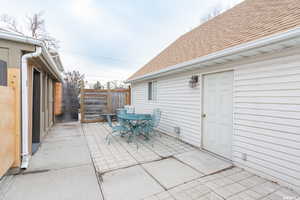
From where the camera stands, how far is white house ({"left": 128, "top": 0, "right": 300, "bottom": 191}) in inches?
89.7

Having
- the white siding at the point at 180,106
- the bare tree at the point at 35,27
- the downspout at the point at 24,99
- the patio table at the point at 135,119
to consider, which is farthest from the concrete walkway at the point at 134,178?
the bare tree at the point at 35,27

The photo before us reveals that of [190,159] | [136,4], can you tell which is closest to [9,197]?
[190,159]

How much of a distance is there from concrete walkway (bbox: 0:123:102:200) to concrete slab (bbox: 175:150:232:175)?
77.0 inches

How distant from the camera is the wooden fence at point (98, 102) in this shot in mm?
7844

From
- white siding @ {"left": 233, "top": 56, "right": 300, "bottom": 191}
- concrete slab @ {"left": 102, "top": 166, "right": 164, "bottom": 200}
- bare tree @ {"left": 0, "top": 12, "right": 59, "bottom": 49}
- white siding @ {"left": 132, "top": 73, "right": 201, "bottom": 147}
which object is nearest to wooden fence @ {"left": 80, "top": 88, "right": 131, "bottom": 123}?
white siding @ {"left": 132, "top": 73, "right": 201, "bottom": 147}

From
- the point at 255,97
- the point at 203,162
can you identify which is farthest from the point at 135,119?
the point at 255,97

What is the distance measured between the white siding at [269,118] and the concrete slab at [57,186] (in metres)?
2.87

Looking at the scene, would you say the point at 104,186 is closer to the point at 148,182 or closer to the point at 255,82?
the point at 148,182

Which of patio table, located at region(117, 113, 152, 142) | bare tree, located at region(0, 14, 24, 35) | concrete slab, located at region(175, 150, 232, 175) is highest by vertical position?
bare tree, located at region(0, 14, 24, 35)

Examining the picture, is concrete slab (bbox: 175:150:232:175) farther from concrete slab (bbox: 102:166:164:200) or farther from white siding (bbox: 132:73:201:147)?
concrete slab (bbox: 102:166:164:200)

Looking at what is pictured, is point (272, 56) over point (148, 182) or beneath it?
over

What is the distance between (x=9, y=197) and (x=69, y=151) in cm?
183

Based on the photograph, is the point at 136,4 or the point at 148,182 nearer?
the point at 148,182

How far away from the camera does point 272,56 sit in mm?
2508
